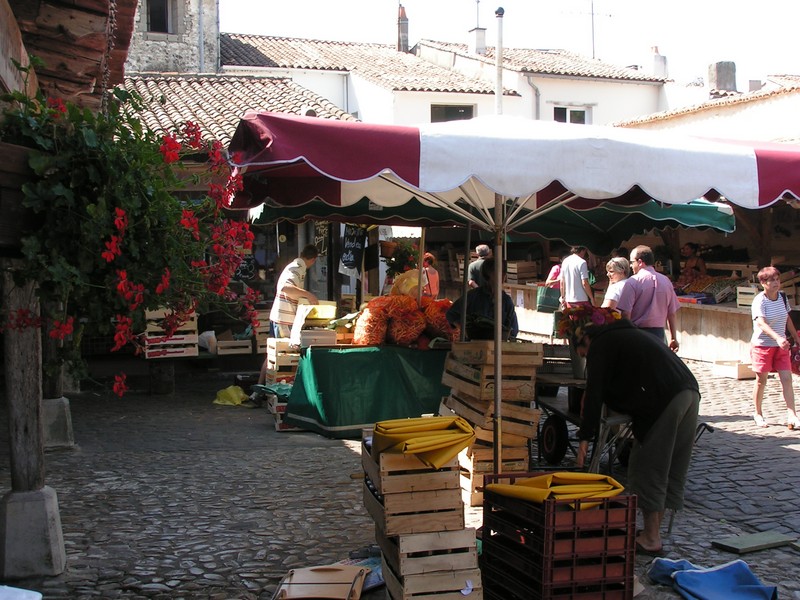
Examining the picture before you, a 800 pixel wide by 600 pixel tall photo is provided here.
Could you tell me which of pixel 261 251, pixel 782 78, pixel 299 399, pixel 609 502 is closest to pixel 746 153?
pixel 609 502

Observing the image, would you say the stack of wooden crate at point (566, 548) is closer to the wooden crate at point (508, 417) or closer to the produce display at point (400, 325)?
the wooden crate at point (508, 417)

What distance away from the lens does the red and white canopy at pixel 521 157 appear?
4738mm

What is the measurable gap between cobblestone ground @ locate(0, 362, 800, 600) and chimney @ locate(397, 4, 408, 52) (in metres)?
27.3

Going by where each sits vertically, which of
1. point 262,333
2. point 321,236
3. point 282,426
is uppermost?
point 321,236

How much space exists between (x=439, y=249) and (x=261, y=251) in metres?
9.72

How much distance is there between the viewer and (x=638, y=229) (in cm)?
845

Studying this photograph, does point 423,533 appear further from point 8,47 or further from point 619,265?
point 619,265

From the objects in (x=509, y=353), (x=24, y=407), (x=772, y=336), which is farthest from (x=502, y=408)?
(x=772, y=336)

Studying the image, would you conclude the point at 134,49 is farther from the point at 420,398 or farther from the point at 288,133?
the point at 288,133

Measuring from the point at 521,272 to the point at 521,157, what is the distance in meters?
14.9

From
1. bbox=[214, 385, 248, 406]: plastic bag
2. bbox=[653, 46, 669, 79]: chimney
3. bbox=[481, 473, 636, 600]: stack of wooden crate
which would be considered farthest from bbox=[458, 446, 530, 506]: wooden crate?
bbox=[653, 46, 669, 79]: chimney

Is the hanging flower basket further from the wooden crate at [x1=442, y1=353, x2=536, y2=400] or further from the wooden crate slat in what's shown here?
the wooden crate slat

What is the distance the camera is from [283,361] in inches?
404

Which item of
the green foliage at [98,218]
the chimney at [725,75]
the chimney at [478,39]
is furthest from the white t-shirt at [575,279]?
the chimney at [478,39]
